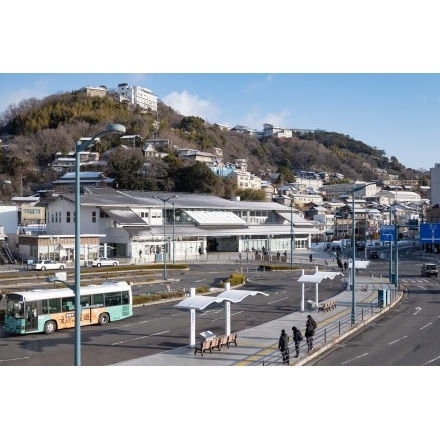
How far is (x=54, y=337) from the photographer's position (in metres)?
21.8

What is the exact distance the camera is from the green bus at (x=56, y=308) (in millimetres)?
21997

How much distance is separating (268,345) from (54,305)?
932cm

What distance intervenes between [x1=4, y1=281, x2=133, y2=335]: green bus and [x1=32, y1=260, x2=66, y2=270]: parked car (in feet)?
70.8

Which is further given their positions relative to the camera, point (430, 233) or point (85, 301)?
point (430, 233)

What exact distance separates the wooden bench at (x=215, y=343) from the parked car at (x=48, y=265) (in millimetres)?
29025

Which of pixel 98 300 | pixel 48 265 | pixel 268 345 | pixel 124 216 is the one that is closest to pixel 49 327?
pixel 98 300

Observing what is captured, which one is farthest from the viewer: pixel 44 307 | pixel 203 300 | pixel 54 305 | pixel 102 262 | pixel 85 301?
pixel 102 262

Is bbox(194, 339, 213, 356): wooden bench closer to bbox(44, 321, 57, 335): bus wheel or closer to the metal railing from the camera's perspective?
the metal railing

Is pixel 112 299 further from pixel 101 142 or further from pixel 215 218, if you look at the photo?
pixel 101 142

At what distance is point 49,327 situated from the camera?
74.1 feet

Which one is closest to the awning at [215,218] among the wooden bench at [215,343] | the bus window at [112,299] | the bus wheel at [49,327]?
the bus window at [112,299]

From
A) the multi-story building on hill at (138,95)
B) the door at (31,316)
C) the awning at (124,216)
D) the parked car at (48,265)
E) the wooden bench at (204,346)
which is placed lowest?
the wooden bench at (204,346)

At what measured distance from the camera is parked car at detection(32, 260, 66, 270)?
1768 inches

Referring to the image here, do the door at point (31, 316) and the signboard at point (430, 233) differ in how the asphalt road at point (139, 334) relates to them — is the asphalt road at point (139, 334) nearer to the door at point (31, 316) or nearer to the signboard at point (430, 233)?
the door at point (31, 316)
